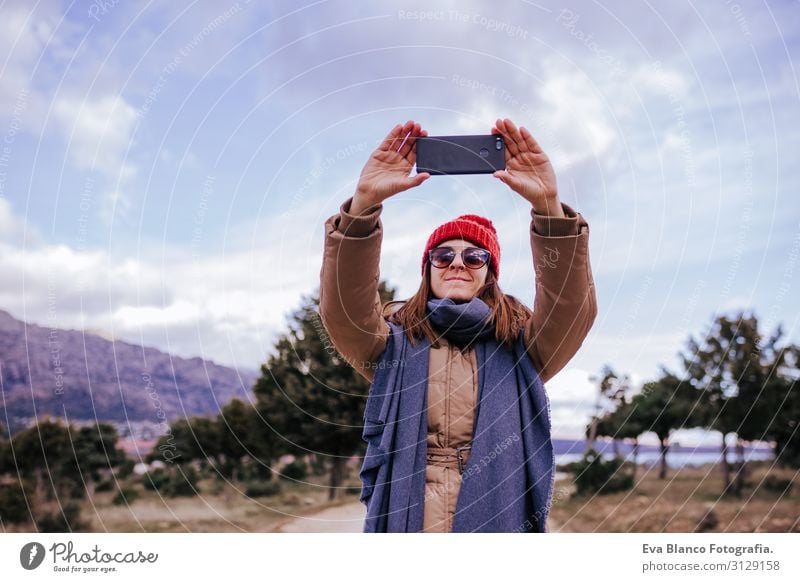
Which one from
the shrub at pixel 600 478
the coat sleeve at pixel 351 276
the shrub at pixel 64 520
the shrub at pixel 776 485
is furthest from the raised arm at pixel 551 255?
the shrub at pixel 600 478

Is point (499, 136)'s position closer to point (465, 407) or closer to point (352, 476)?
point (465, 407)

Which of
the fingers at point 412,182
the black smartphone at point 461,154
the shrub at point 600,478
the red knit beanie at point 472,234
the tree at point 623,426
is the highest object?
the black smartphone at point 461,154

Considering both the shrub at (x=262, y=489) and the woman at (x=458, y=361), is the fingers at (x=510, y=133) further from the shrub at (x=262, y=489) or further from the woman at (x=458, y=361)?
the shrub at (x=262, y=489)

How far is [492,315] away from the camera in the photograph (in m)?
3.93

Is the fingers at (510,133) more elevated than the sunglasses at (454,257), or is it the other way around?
the fingers at (510,133)

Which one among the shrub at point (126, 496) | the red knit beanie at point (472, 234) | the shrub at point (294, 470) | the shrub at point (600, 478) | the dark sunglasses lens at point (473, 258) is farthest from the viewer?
the shrub at point (294, 470)

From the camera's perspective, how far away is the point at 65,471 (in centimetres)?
2194

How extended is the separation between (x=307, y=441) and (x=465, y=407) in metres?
21.5

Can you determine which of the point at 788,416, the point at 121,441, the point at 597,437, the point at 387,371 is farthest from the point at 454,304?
the point at 597,437

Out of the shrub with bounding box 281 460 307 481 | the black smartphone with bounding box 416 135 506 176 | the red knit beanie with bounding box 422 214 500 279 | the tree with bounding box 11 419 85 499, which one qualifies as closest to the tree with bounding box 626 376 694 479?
the shrub with bounding box 281 460 307 481

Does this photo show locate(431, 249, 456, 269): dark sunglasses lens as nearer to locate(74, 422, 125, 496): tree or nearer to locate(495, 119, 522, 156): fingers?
locate(495, 119, 522, 156): fingers

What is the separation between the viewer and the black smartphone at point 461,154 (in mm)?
3924

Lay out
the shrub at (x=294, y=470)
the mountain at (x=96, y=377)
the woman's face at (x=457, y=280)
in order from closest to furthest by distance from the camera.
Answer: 1. the woman's face at (x=457, y=280)
2. the mountain at (x=96, y=377)
3. the shrub at (x=294, y=470)

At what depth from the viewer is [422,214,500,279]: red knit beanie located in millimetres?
4316
